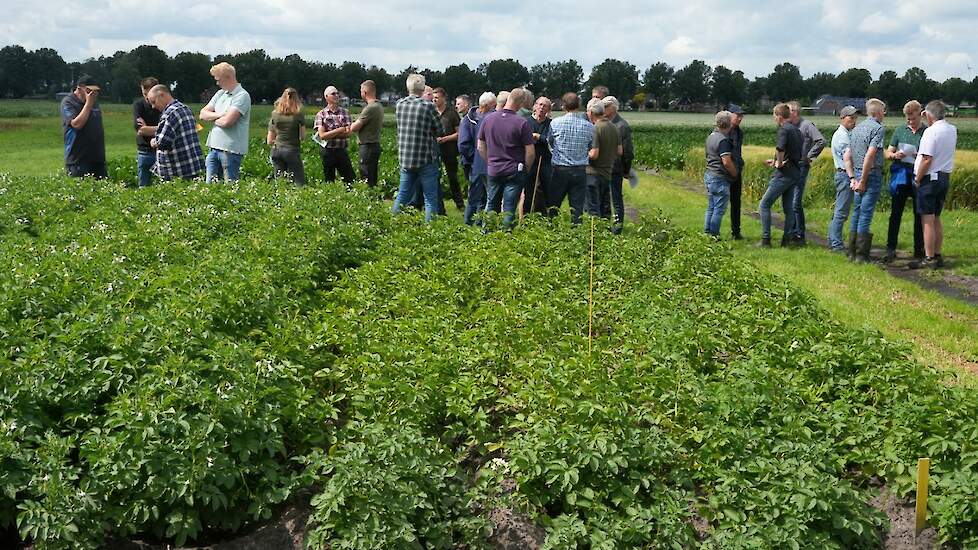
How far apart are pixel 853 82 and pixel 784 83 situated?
691 centimetres

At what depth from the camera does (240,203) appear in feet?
32.6

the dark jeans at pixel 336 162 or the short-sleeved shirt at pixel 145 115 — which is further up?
the short-sleeved shirt at pixel 145 115

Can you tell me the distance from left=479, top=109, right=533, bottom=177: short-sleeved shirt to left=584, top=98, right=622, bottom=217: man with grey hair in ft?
3.58

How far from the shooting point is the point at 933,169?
35.4 feet

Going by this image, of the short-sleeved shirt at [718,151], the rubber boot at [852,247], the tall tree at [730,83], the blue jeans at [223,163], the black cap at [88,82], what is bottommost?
the rubber boot at [852,247]

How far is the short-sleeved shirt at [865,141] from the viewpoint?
37.4 ft

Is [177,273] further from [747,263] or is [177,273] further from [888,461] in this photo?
[747,263]

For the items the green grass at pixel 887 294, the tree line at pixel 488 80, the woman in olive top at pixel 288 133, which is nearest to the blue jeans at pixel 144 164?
the woman in olive top at pixel 288 133

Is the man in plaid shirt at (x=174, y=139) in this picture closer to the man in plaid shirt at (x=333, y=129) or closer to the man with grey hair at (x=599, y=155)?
the man in plaid shirt at (x=333, y=129)

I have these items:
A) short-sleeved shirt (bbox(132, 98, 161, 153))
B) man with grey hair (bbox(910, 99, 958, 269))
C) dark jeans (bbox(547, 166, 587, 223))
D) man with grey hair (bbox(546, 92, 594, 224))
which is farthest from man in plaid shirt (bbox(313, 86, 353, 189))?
man with grey hair (bbox(910, 99, 958, 269))

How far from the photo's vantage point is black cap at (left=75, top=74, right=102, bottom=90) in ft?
43.2

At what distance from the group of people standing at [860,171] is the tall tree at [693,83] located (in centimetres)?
9101

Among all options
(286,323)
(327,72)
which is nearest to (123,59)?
(327,72)

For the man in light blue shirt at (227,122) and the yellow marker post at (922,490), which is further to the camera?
the man in light blue shirt at (227,122)
